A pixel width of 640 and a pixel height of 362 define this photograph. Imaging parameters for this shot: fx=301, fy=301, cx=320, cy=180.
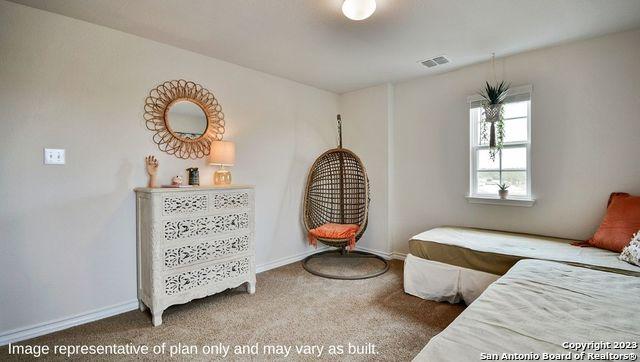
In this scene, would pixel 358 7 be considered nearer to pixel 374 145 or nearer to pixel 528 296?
pixel 528 296

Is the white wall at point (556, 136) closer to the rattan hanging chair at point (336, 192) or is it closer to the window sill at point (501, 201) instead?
the window sill at point (501, 201)

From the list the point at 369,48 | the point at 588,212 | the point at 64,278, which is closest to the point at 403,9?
the point at 369,48

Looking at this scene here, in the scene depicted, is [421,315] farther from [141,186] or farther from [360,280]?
[141,186]

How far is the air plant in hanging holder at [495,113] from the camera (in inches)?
117

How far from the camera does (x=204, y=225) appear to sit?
2496 mm

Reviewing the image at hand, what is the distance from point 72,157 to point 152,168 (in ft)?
1.72

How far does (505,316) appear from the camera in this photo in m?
1.23

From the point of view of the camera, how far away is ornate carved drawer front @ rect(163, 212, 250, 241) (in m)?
2.32

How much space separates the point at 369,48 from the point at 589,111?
78.3 inches

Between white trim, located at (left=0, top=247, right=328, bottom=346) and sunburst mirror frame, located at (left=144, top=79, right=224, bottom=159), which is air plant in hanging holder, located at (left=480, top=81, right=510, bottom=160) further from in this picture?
white trim, located at (left=0, top=247, right=328, bottom=346)

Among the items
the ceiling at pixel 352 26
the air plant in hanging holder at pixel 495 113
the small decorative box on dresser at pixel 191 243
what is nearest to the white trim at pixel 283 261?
the small decorative box on dresser at pixel 191 243

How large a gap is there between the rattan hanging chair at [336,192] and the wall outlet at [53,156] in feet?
7.70

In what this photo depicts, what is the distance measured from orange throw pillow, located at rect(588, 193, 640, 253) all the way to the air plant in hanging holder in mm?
1001

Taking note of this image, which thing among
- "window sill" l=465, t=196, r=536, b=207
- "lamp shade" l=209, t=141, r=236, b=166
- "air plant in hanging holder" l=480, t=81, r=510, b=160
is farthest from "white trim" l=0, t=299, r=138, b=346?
"air plant in hanging holder" l=480, t=81, r=510, b=160
